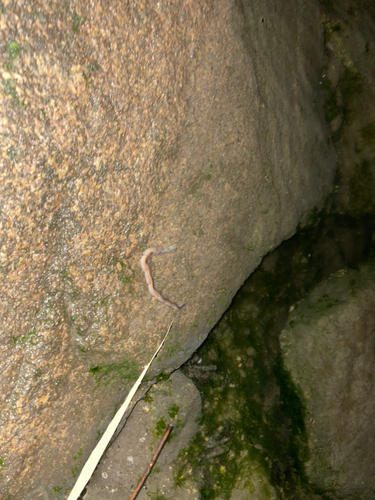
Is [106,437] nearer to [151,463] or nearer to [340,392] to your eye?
[151,463]

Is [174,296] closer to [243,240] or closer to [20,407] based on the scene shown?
[243,240]

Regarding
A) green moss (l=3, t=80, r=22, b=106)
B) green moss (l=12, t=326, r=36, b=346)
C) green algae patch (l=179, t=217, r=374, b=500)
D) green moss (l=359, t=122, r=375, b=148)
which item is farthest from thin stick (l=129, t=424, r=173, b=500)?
green moss (l=359, t=122, r=375, b=148)

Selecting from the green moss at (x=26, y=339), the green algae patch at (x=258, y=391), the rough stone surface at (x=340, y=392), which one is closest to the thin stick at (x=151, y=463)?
the green algae patch at (x=258, y=391)

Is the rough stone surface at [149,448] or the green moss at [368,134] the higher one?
the green moss at [368,134]

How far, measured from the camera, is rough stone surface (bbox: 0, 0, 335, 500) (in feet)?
4.14

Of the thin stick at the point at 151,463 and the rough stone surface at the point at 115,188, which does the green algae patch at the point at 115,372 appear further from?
the thin stick at the point at 151,463

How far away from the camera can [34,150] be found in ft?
4.12

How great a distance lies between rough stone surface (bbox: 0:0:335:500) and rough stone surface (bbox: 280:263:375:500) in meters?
0.53

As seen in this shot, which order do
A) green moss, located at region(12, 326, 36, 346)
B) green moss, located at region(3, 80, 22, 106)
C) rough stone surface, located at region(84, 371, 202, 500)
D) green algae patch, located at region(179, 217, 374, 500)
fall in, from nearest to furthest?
green moss, located at region(3, 80, 22, 106) < green moss, located at region(12, 326, 36, 346) < rough stone surface, located at region(84, 371, 202, 500) < green algae patch, located at region(179, 217, 374, 500)

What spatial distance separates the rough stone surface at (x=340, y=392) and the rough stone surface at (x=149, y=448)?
0.61 m

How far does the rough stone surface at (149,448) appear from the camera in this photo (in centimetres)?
200

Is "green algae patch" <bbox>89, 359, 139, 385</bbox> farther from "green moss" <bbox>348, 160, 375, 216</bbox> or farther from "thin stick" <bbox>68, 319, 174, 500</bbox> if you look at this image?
"green moss" <bbox>348, 160, 375, 216</bbox>

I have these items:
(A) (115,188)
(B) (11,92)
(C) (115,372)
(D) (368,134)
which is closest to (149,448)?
(C) (115,372)

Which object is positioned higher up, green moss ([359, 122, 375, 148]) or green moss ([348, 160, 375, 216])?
green moss ([359, 122, 375, 148])
